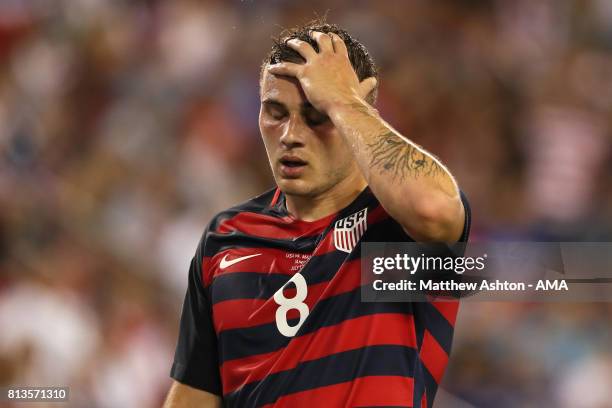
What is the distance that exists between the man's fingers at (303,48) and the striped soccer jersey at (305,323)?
1.41ft

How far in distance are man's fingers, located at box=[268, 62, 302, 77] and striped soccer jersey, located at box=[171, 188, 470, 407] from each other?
0.41 metres

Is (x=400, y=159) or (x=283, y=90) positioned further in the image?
(x=283, y=90)

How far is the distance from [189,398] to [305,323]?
0.59 m

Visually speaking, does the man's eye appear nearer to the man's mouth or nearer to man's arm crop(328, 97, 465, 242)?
the man's mouth

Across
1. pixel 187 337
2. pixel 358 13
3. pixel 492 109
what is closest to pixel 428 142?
pixel 492 109

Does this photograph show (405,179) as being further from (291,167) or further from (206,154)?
(206,154)

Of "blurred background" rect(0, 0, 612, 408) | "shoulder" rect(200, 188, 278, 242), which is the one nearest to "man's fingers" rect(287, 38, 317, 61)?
"shoulder" rect(200, 188, 278, 242)

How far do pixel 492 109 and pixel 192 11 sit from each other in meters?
2.38

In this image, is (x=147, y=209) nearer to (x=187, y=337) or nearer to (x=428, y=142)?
(x=428, y=142)

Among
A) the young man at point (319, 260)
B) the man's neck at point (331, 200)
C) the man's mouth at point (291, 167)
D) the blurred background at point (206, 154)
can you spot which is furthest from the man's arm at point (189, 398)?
the blurred background at point (206, 154)

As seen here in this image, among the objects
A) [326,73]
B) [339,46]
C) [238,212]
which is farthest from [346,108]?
[238,212]

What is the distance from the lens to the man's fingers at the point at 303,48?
2414 millimetres

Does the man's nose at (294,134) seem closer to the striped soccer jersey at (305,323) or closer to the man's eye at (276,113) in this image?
the man's eye at (276,113)

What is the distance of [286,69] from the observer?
8.09ft
